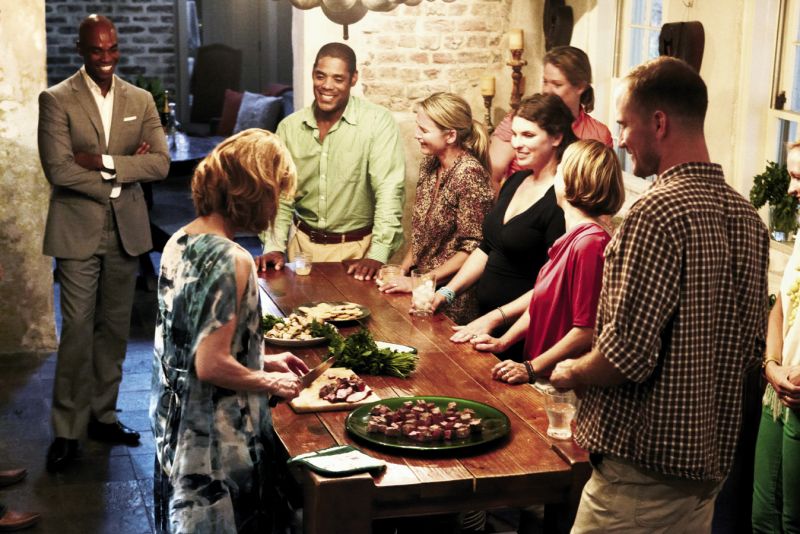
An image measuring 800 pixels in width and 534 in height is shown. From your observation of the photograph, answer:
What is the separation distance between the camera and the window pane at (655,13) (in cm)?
600

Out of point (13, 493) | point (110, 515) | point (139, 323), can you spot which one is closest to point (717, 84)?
point (110, 515)

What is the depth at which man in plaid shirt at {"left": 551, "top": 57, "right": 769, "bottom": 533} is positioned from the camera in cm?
245

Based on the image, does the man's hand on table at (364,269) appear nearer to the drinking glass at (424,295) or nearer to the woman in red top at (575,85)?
the drinking glass at (424,295)

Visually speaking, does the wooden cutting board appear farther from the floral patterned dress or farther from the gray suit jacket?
the gray suit jacket

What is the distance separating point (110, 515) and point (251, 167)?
228cm

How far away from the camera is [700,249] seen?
2455mm

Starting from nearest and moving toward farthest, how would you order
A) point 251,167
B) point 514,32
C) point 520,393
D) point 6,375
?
point 251,167 < point 520,393 < point 6,375 < point 514,32

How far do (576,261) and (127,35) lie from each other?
31.2 ft

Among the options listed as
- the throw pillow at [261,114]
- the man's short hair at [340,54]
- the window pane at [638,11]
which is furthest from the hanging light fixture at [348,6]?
the throw pillow at [261,114]

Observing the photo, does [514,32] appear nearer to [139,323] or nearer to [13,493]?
[139,323]

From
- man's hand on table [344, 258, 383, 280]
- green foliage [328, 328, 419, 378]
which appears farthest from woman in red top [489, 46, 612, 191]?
green foliage [328, 328, 419, 378]

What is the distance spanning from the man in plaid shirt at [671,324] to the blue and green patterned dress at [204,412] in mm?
891

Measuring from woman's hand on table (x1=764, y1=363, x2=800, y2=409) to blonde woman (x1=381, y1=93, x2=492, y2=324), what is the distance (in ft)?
4.83

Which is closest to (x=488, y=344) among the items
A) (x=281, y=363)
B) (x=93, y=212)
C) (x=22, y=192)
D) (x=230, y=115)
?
(x=281, y=363)
